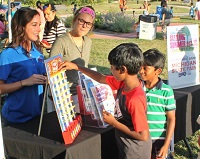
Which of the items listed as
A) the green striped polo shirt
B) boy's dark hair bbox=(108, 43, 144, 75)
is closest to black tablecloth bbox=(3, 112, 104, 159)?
the green striped polo shirt

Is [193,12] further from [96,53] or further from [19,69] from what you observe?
[19,69]

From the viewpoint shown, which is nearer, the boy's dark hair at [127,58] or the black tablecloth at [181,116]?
the boy's dark hair at [127,58]

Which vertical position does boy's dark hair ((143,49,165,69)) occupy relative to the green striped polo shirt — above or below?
above

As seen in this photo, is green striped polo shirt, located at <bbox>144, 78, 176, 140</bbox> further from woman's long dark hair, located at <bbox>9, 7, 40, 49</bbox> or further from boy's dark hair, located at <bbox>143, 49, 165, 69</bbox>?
woman's long dark hair, located at <bbox>9, 7, 40, 49</bbox>

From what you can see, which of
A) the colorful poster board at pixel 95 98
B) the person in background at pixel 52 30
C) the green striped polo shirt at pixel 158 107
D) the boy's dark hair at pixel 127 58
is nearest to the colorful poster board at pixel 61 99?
the colorful poster board at pixel 95 98

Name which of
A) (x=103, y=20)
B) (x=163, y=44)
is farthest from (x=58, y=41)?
(x=103, y=20)

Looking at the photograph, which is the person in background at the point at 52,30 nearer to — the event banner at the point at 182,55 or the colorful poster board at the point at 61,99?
the event banner at the point at 182,55

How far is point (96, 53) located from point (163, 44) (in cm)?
313

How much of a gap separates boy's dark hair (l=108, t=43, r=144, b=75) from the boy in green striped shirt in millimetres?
573

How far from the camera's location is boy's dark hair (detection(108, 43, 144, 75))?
2.41 meters

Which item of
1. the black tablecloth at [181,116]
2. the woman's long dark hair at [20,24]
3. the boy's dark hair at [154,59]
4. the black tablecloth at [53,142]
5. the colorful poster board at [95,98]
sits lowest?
the black tablecloth at [181,116]

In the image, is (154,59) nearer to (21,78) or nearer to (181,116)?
(21,78)

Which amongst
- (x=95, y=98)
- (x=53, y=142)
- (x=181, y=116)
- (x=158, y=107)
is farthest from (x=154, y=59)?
(x=181, y=116)

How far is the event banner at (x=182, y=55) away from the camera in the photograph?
4248 millimetres
